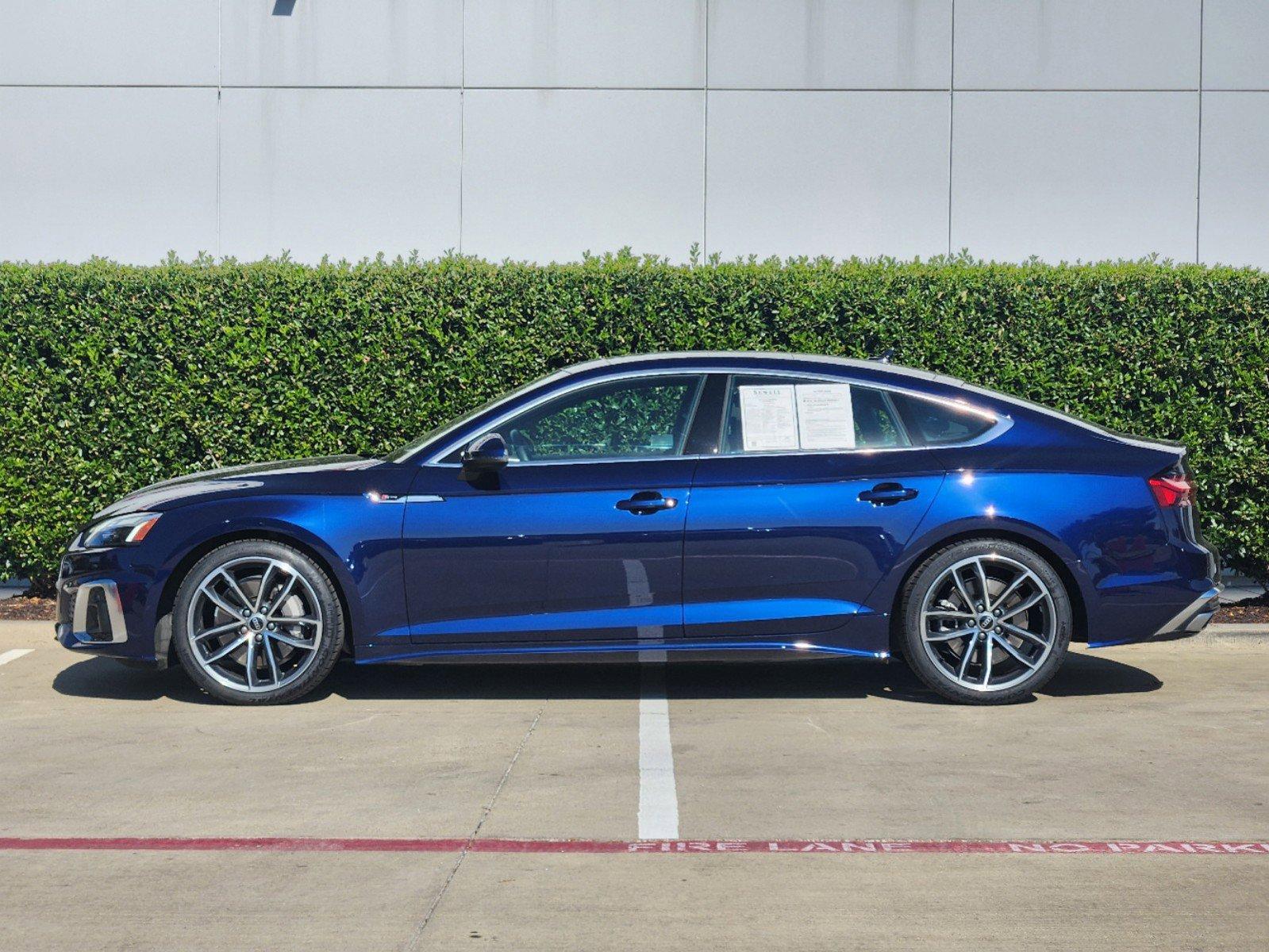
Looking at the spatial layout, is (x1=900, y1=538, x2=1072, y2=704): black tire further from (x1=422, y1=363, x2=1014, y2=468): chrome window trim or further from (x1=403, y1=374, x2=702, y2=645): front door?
(x1=403, y1=374, x2=702, y2=645): front door

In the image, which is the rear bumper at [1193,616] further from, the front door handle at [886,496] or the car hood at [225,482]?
the car hood at [225,482]

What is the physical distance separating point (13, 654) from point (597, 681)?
351cm

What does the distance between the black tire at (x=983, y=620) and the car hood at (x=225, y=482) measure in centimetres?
268

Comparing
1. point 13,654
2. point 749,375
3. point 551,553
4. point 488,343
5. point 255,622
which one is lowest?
point 13,654

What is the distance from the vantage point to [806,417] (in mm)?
7168

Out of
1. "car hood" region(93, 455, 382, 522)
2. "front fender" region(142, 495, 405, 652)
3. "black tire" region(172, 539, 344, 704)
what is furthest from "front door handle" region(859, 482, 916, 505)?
"black tire" region(172, 539, 344, 704)

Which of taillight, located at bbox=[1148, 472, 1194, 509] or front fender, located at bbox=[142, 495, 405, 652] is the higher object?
taillight, located at bbox=[1148, 472, 1194, 509]

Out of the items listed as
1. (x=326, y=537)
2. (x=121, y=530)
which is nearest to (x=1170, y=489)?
(x=326, y=537)

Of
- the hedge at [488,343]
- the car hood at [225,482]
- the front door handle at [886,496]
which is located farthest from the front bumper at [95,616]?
the front door handle at [886,496]

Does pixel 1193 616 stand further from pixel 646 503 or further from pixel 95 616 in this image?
pixel 95 616

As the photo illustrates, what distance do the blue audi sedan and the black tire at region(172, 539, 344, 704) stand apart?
0.04 ft

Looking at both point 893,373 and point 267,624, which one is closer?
point 267,624

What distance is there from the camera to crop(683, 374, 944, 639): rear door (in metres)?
6.89

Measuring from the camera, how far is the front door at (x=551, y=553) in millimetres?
6891
